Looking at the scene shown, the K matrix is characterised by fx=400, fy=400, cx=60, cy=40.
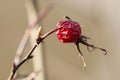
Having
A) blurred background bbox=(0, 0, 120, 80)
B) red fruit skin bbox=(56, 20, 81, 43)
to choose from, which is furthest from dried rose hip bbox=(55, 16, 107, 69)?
blurred background bbox=(0, 0, 120, 80)

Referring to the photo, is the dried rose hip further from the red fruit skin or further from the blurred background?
the blurred background

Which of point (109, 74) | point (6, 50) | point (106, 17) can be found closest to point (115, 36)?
point (106, 17)

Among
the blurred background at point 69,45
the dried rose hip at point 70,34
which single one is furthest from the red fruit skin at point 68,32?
the blurred background at point 69,45

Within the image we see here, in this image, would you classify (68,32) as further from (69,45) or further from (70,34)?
(69,45)

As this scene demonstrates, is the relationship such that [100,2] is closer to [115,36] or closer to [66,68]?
[115,36]

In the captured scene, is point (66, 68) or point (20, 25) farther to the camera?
point (20, 25)

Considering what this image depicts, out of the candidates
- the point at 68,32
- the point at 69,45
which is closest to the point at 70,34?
the point at 68,32

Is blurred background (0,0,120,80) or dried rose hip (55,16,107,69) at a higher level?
dried rose hip (55,16,107,69)
